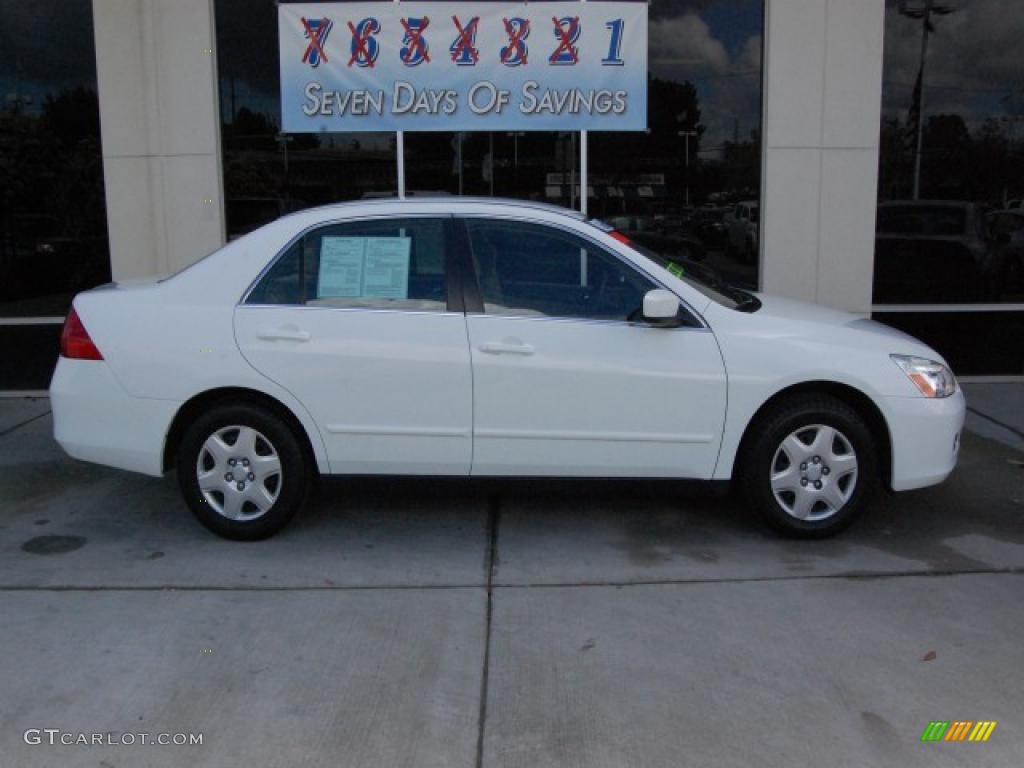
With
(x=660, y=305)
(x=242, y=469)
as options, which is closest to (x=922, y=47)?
(x=660, y=305)

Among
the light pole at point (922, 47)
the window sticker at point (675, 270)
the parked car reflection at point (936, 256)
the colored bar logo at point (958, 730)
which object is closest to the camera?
the colored bar logo at point (958, 730)

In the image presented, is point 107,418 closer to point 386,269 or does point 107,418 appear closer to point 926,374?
point 386,269

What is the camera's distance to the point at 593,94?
28.5 feet

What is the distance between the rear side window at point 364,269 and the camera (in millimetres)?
5262

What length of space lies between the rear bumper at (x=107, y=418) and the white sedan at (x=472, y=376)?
0.01 m

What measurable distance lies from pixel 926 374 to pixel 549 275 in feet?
6.36

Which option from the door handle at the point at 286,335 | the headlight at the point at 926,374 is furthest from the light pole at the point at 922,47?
the door handle at the point at 286,335

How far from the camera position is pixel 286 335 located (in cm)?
519

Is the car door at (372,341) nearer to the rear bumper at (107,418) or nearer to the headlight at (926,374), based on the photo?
the rear bumper at (107,418)

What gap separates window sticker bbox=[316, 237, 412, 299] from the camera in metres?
5.27

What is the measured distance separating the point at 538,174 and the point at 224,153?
2.64 m

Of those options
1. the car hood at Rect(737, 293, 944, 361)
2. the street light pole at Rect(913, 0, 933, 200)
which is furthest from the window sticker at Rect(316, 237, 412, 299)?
the street light pole at Rect(913, 0, 933, 200)

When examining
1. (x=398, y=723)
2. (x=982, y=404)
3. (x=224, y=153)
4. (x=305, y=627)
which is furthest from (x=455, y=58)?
(x=398, y=723)

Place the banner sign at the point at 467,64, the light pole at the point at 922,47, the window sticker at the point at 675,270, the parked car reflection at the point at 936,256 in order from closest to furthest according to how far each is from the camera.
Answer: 1. the window sticker at the point at 675,270
2. the banner sign at the point at 467,64
3. the light pole at the point at 922,47
4. the parked car reflection at the point at 936,256
